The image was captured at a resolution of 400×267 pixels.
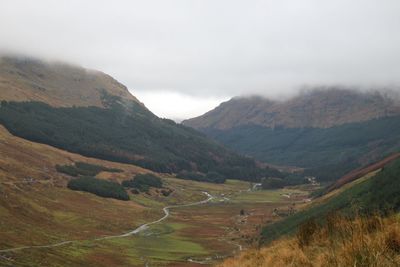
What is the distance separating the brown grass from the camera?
41.2 ft

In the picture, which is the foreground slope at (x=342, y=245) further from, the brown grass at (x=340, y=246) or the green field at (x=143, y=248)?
the green field at (x=143, y=248)

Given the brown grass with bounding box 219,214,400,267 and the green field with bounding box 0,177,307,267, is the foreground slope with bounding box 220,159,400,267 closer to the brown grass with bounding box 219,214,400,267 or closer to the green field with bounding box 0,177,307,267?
the brown grass with bounding box 219,214,400,267

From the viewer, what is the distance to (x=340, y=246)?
14.7 meters

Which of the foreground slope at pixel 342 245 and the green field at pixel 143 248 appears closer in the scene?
the foreground slope at pixel 342 245

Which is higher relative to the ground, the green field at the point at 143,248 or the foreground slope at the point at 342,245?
the foreground slope at the point at 342,245

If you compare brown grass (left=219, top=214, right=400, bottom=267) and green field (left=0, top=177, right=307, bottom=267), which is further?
green field (left=0, top=177, right=307, bottom=267)

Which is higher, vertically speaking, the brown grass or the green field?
the brown grass

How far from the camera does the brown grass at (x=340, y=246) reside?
1256 cm

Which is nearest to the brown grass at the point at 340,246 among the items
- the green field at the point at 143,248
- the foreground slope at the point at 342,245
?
the foreground slope at the point at 342,245

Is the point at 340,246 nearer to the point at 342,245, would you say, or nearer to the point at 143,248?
the point at 342,245

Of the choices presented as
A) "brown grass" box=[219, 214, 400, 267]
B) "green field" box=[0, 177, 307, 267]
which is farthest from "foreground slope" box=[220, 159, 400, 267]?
"green field" box=[0, 177, 307, 267]

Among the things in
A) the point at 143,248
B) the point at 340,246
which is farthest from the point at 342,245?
the point at 143,248

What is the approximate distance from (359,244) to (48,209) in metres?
199

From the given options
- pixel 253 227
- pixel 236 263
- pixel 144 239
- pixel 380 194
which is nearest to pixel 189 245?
pixel 144 239
